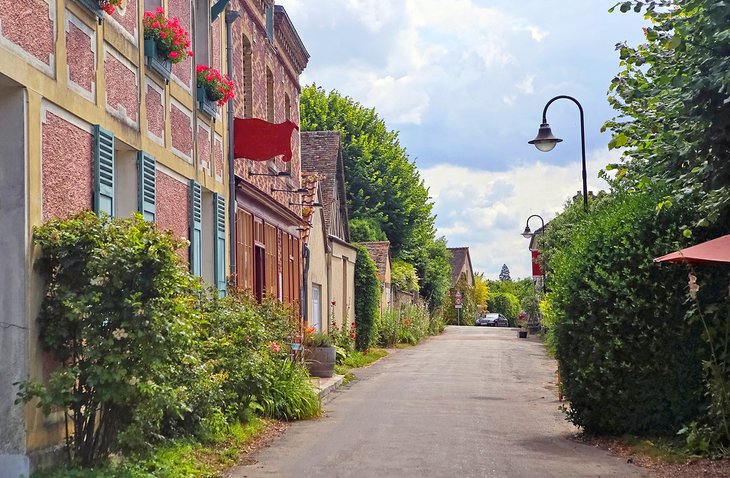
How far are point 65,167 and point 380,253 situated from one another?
120 ft

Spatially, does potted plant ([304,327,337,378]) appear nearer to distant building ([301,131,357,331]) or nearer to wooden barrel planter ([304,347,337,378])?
wooden barrel planter ([304,347,337,378])

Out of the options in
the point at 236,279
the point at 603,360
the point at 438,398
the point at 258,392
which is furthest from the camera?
the point at 438,398

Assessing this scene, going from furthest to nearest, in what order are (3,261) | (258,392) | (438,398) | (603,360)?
(438,398) → (258,392) → (603,360) → (3,261)

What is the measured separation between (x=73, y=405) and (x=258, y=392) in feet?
16.9

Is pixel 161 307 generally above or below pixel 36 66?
below

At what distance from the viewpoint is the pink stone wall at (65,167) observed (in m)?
8.17

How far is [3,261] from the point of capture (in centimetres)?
751

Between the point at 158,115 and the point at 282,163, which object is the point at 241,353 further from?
the point at 282,163

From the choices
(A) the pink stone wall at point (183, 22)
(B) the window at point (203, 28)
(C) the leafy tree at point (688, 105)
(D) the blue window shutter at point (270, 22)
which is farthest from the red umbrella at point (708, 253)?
(D) the blue window shutter at point (270, 22)

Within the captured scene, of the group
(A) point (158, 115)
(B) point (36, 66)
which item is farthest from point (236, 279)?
(B) point (36, 66)

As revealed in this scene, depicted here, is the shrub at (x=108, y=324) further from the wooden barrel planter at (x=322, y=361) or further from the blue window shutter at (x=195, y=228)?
the wooden barrel planter at (x=322, y=361)

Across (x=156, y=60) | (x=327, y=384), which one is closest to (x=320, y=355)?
(x=327, y=384)

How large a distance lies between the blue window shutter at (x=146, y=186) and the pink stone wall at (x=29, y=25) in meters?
2.72

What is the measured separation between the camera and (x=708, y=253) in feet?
31.7
